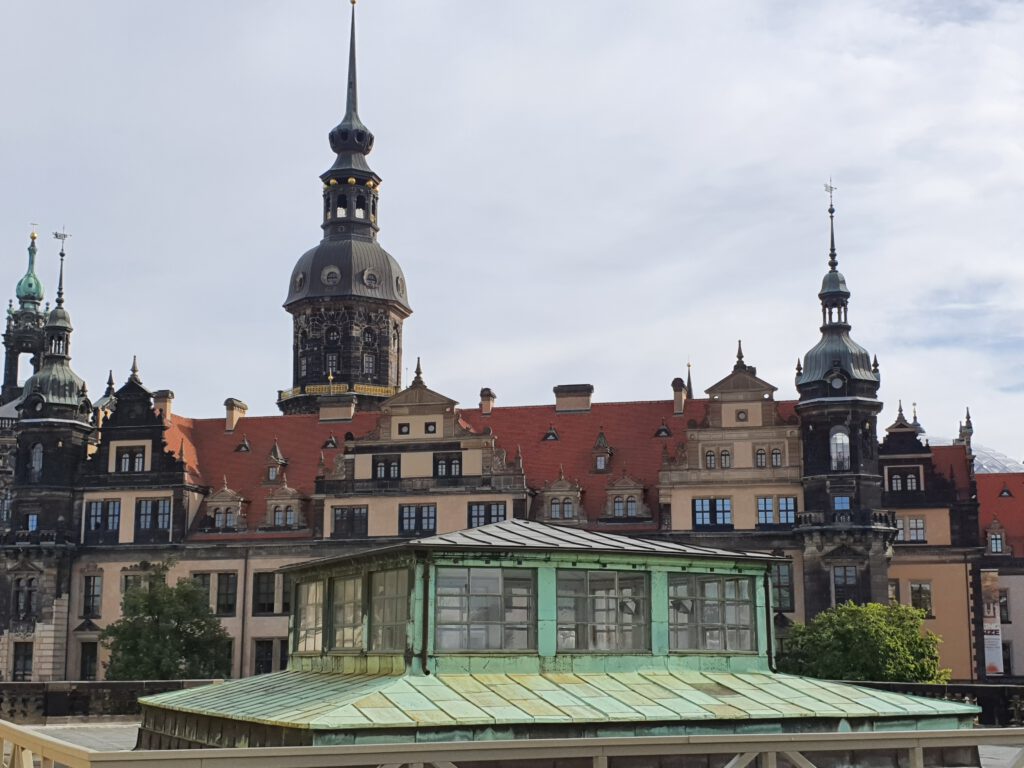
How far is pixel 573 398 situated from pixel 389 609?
47.3 meters

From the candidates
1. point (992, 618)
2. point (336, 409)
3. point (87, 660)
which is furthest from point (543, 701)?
point (992, 618)

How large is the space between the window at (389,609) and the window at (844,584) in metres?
39.9

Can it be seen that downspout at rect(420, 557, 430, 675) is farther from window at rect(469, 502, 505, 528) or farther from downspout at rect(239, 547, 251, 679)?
downspout at rect(239, 547, 251, 679)

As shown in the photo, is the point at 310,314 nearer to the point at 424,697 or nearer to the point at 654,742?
the point at 424,697

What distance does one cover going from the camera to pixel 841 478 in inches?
2463

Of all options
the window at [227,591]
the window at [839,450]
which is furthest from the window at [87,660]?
the window at [839,450]

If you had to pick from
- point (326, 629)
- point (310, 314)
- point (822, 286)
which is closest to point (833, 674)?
point (822, 286)

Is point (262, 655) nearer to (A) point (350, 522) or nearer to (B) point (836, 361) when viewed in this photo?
(A) point (350, 522)

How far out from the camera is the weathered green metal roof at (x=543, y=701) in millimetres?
21125

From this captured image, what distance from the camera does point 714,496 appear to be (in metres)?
64.0

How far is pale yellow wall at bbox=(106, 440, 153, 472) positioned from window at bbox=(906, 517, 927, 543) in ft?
119

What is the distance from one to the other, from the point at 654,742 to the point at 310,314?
72.7m

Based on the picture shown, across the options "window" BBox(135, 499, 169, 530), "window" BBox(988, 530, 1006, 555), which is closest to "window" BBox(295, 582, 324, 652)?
"window" BBox(135, 499, 169, 530)

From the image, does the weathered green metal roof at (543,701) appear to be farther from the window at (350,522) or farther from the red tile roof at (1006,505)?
the red tile roof at (1006,505)
